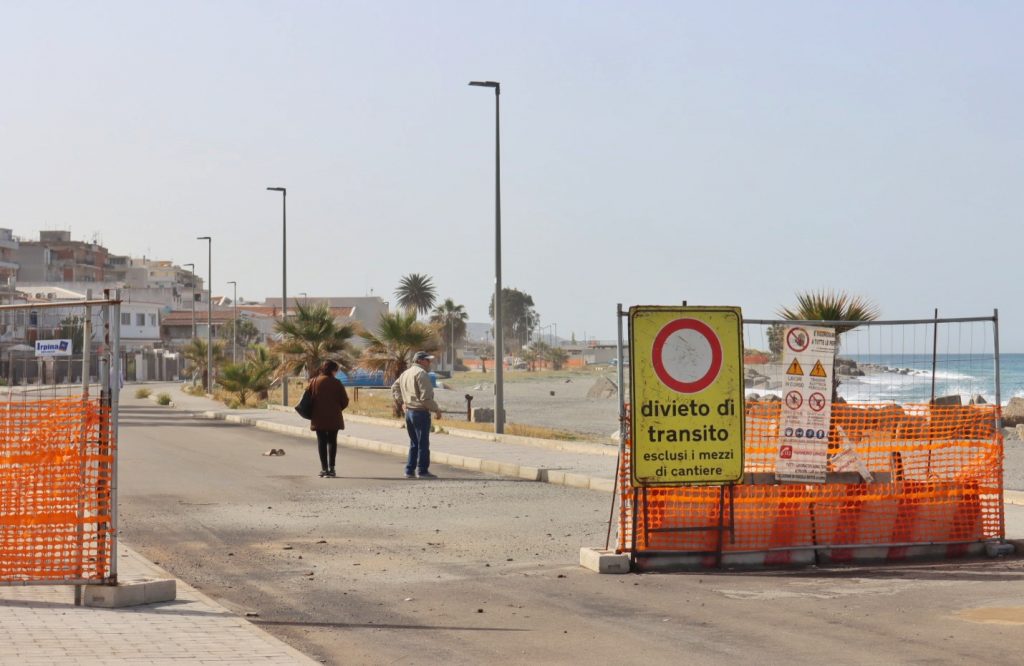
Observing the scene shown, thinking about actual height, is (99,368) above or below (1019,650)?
above

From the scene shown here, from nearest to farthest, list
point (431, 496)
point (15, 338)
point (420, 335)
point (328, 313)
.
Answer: point (15, 338)
point (431, 496)
point (420, 335)
point (328, 313)

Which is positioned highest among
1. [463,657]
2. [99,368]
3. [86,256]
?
[86,256]

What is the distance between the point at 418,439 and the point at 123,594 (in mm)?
11197

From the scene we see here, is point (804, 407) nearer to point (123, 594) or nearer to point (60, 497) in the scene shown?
point (123, 594)

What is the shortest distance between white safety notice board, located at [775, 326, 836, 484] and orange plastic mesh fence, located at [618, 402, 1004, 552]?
0.20 m

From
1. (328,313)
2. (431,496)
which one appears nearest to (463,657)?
(431,496)

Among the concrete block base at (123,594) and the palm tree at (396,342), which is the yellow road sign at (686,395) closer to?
the concrete block base at (123,594)

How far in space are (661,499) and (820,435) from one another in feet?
5.05

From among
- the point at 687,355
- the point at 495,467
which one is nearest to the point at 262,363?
the point at 495,467

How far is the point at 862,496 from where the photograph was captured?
38.2 feet

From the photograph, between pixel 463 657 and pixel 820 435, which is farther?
pixel 820 435

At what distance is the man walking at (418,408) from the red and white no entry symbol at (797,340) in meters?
8.82

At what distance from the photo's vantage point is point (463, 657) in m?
7.73

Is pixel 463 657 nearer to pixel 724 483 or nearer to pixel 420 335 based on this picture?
pixel 724 483
